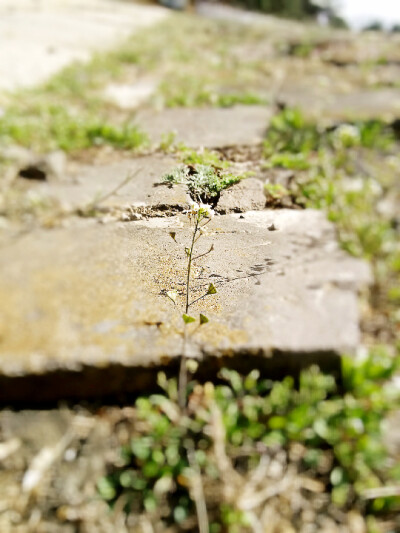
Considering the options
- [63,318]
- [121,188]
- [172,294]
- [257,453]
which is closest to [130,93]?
[63,318]

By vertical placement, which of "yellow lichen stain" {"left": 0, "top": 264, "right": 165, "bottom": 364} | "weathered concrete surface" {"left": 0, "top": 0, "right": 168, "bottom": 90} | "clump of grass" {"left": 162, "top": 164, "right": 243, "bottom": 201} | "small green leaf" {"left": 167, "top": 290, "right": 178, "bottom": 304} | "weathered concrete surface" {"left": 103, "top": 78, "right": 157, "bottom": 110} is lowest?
"yellow lichen stain" {"left": 0, "top": 264, "right": 165, "bottom": 364}

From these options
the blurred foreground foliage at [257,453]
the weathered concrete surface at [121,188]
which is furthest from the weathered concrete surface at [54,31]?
the blurred foreground foliage at [257,453]

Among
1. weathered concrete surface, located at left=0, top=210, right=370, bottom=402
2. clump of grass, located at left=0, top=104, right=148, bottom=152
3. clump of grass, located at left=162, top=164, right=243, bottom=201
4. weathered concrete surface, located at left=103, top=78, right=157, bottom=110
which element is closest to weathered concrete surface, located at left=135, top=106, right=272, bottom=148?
clump of grass, located at left=0, top=104, right=148, bottom=152

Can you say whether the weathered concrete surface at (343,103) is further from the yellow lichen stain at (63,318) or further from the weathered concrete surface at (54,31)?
the weathered concrete surface at (54,31)

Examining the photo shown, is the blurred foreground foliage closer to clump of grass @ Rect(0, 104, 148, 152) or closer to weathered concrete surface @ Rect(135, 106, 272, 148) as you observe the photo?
weathered concrete surface @ Rect(135, 106, 272, 148)

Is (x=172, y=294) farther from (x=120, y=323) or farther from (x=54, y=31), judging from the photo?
(x=54, y=31)

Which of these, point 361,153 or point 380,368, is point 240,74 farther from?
point 380,368
